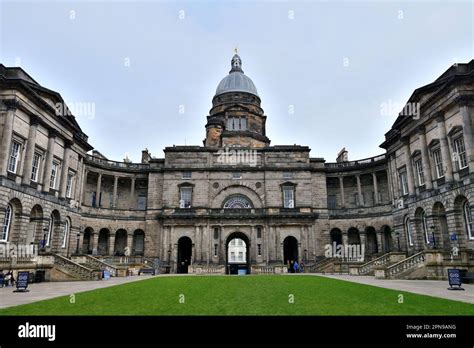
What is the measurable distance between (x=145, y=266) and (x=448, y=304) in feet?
101

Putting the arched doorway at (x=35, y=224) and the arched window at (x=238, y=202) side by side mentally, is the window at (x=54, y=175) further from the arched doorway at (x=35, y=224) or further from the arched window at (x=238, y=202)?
the arched window at (x=238, y=202)

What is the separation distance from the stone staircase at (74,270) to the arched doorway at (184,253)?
16791mm

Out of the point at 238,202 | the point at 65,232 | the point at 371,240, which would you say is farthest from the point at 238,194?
the point at 65,232

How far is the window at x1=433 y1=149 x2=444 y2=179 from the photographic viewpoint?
27464 mm

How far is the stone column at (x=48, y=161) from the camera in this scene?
28.2 m

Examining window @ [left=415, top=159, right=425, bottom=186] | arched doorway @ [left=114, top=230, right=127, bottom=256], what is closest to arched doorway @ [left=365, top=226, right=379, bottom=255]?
window @ [left=415, top=159, right=425, bottom=186]

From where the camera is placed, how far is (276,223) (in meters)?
40.4

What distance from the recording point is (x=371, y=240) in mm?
42031

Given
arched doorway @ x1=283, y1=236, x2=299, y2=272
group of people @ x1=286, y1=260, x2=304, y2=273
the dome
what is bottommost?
group of people @ x1=286, y1=260, x2=304, y2=273

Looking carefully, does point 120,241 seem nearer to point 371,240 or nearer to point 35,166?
point 35,166

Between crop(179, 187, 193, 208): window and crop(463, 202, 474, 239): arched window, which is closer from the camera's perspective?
crop(463, 202, 474, 239): arched window

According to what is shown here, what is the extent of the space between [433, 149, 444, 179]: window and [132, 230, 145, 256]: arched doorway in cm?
3418

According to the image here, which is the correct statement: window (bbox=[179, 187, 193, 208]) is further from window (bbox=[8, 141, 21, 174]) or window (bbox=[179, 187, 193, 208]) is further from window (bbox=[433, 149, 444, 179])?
window (bbox=[433, 149, 444, 179])

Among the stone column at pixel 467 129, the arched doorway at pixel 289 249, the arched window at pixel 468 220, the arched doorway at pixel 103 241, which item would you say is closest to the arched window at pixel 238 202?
the arched doorway at pixel 289 249
